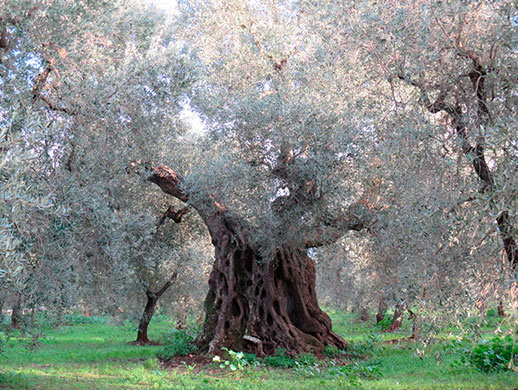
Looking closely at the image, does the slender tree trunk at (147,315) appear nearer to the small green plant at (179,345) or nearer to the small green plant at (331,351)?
the small green plant at (179,345)

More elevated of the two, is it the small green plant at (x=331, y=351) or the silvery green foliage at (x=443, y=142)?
the silvery green foliage at (x=443, y=142)

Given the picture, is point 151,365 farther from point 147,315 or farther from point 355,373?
point 147,315

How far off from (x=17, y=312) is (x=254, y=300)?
7.45 metres

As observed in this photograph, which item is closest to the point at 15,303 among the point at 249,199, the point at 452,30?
the point at 249,199

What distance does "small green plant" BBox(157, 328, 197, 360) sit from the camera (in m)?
16.5

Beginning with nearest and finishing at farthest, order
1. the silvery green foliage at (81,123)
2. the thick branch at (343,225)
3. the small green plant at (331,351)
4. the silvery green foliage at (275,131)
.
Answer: the silvery green foliage at (81,123), the silvery green foliage at (275,131), the thick branch at (343,225), the small green plant at (331,351)

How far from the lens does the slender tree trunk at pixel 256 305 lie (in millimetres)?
15844

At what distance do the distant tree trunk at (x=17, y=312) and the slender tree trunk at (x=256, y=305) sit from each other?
616 cm

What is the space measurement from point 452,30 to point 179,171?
1002 centimetres

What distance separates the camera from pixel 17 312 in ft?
34.2

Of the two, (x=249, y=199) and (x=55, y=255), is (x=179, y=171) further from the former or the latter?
(x=55, y=255)

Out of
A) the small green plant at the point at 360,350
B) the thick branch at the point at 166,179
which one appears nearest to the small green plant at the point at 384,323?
the small green plant at the point at 360,350

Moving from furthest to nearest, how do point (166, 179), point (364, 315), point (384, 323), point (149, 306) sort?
point (364, 315) < point (384, 323) < point (149, 306) < point (166, 179)

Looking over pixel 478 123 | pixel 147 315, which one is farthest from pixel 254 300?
pixel 478 123
